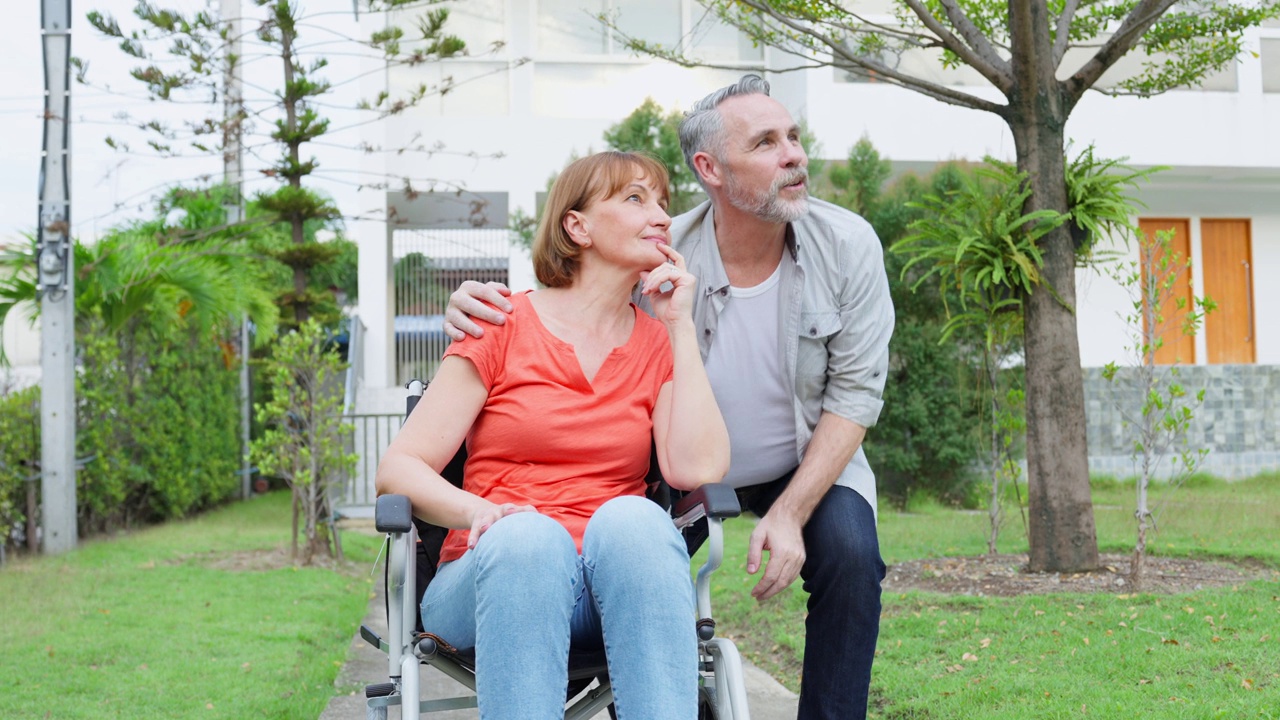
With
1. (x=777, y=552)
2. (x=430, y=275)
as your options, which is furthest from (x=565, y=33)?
(x=777, y=552)

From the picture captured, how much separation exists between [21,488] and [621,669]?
747cm

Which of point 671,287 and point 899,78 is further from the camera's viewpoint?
point 899,78

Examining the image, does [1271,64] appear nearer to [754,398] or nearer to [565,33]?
[565,33]

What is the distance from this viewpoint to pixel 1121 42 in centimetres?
530

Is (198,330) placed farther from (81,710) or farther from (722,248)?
(722,248)

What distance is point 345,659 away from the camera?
4730 millimetres

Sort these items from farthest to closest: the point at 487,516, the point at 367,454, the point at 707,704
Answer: the point at 367,454 < the point at 707,704 < the point at 487,516

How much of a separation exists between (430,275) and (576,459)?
12263 mm

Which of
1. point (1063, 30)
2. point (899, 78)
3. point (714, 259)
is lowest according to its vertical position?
point (714, 259)

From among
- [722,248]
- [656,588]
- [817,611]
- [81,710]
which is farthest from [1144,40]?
[81,710]

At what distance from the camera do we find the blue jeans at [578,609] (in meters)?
2.08

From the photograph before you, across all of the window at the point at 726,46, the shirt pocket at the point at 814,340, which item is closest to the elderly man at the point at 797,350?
the shirt pocket at the point at 814,340

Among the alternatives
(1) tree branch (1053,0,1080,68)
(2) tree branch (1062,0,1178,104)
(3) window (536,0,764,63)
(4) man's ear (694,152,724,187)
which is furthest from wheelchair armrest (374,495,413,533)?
(3) window (536,0,764,63)

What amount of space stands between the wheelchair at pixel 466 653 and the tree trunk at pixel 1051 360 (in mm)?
3513
